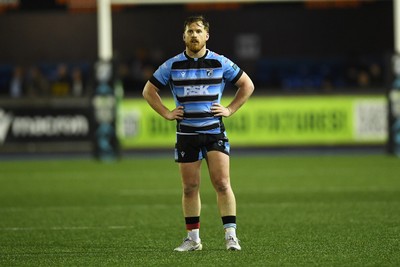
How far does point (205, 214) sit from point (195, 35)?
12.5ft

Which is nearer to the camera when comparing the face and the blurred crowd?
the face

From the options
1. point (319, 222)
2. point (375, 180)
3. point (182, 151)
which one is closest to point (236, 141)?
point (375, 180)

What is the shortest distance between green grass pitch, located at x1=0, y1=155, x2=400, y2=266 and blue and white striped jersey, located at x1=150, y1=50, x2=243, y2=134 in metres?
0.99

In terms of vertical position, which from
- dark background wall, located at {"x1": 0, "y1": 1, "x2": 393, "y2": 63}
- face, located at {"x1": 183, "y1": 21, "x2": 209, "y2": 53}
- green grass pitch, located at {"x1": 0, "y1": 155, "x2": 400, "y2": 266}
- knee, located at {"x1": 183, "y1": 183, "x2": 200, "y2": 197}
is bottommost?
green grass pitch, located at {"x1": 0, "y1": 155, "x2": 400, "y2": 266}

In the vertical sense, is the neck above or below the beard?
below

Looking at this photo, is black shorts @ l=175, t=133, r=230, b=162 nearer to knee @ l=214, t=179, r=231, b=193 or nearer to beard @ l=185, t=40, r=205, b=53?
knee @ l=214, t=179, r=231, b=193

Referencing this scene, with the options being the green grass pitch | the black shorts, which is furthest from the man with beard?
the green grass pitch

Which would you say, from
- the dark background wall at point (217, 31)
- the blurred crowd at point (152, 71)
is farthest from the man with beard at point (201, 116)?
the dark background wall at point (217, 31)

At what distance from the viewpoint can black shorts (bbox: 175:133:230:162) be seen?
8.52 meters

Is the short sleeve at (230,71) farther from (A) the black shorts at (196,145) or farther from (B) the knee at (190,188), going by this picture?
(B) the knee at (190,188)

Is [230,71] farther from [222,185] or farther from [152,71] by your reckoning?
[152,71]

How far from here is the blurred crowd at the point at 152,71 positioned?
24.9 metres

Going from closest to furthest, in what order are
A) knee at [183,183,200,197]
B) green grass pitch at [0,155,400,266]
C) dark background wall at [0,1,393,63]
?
green grass pitch at [0,155,400,266], knee at [183,183,200,197], dark background wall at [0,1,393,63]

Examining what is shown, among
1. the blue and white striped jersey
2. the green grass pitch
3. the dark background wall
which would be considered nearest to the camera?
the green grass pitch
